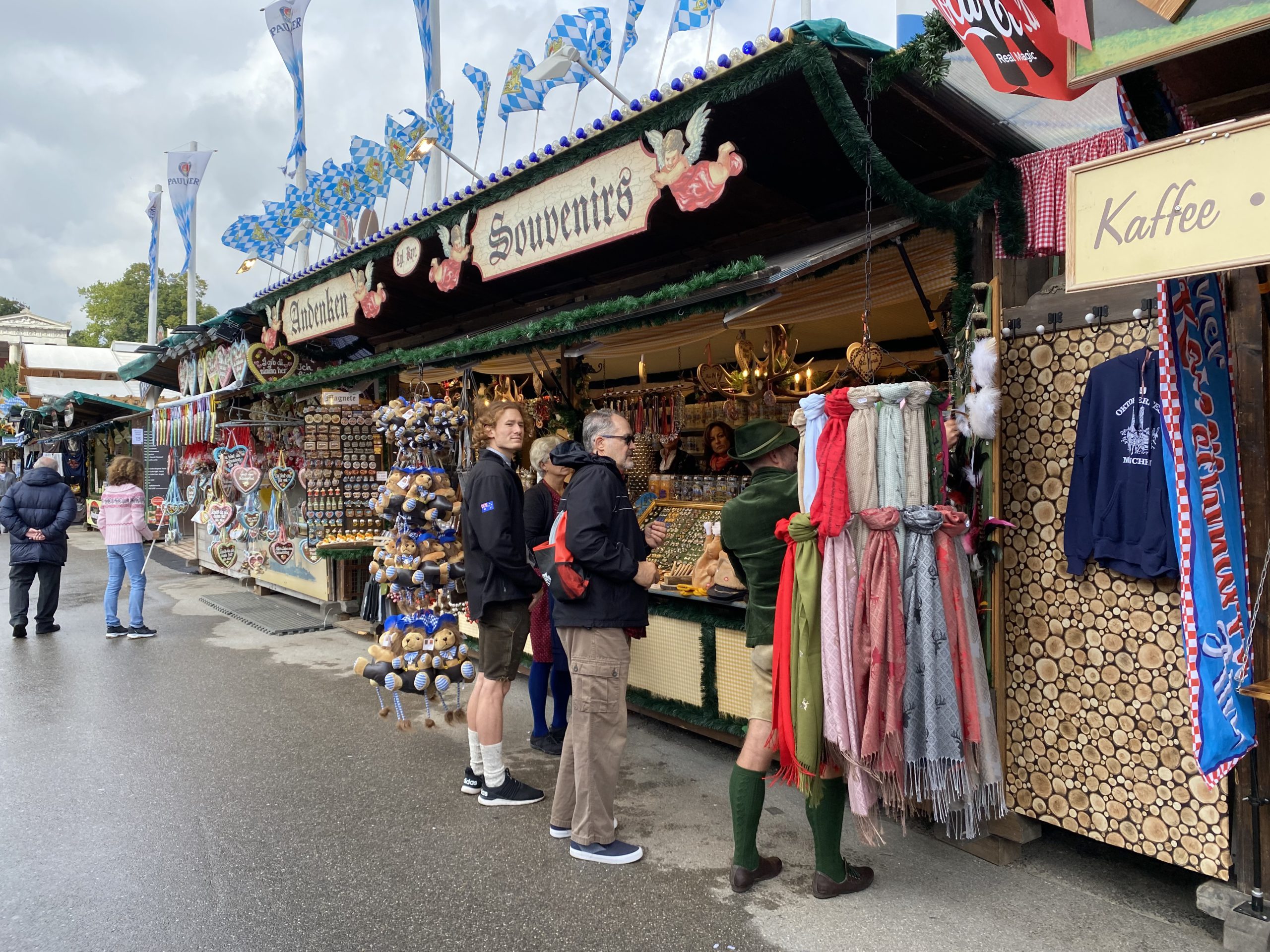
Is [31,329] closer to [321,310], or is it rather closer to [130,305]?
[130,305]

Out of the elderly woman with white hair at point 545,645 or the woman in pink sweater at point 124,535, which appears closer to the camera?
the elderly woman with white hair at point 545,645

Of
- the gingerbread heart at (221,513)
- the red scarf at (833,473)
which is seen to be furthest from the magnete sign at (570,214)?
the gingerbread heart at (221,513)

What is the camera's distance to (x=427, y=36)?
962 centimetres

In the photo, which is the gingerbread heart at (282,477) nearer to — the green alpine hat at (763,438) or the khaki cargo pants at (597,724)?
the khaki cargo pants at (597,724)

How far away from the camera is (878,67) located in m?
3.40

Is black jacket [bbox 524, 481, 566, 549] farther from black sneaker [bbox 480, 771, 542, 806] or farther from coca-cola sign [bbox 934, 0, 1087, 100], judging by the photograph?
coca-cola sign [bbox 934, 0, 1087, 100]

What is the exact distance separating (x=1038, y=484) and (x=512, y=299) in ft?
19.1

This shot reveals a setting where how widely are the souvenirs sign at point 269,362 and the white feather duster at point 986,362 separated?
9.12 metres

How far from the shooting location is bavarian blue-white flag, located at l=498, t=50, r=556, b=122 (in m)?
6.17

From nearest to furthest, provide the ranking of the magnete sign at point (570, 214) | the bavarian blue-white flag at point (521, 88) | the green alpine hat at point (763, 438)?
the green alpine hat at point (763, 438)
the magnete sign at point (570, 214)
the bavarian blue-white flag at point (521, 88)

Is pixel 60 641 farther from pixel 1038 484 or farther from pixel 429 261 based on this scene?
pixel 1038 484

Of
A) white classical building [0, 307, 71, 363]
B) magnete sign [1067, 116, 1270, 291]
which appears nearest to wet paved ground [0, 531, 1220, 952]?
magnete sign [1067, 116, 1270, 291]

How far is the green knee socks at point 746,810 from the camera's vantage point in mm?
3201

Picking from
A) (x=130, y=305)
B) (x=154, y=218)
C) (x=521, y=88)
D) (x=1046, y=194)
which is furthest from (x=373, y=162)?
(x=130, y=305)
